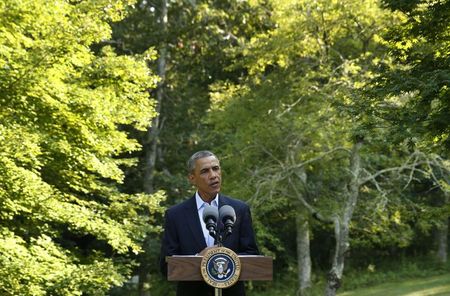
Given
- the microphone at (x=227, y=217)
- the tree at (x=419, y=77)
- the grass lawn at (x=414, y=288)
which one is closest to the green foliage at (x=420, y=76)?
the tree at (x=419, y=77)

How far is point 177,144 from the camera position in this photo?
27.5 meters

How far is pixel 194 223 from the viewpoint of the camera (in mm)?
4949

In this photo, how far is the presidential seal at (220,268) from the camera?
4430 mm

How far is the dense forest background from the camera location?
911 cm

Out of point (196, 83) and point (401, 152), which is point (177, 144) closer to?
point (196, 83)

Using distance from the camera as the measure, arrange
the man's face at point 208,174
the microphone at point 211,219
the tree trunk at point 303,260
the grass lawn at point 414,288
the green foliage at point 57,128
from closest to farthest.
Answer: the microphone at point 211,219 → the man's face at point 208,174 → the green foliage at point 57,128 → the tree trunk at point 303,260 → the grass lawn at point 414,288

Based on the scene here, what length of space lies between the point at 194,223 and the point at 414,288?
65.9ft

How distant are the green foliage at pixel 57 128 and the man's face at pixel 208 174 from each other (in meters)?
8.29

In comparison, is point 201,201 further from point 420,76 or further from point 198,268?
point 420,76

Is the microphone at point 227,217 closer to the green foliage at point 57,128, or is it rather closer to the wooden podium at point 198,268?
the wooden podium at point 198,268

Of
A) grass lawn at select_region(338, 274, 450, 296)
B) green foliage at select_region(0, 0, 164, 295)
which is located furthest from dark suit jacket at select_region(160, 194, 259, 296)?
grass lawn at select_region(338, 274, 450, 296)

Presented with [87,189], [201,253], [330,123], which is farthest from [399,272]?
[201,253]

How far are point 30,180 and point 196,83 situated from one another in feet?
49.4

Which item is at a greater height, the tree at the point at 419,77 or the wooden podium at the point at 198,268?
the tree at the point at 419,77
